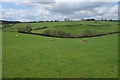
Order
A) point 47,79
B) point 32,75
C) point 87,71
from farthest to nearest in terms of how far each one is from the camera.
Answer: point 87,71 < point 32,75 < point 47,79

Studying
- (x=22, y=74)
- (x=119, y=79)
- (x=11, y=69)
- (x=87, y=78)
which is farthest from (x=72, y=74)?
(x=11, y=69)

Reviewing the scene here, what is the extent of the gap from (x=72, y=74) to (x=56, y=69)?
66.3 inches

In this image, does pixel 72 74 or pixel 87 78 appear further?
pixel 72 74

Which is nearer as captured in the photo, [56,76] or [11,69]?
[56,76]

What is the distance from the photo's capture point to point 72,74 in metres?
8.65

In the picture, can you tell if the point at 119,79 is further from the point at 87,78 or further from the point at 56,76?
the point at 56,76

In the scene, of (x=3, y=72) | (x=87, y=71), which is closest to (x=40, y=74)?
(x=3, y=72)

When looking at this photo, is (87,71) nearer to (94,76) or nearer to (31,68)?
(94,76)

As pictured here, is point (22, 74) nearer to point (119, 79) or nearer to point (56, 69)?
point (56, 69)

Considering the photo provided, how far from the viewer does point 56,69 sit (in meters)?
9.70

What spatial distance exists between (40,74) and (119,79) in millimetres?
5971

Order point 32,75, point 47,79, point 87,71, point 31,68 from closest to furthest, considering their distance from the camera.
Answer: point 47,79 → point 32,75 → point 87,71 → point 31,68

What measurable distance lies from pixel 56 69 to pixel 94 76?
327 cm

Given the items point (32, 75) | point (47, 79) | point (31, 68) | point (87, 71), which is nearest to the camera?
point (47, 79)
